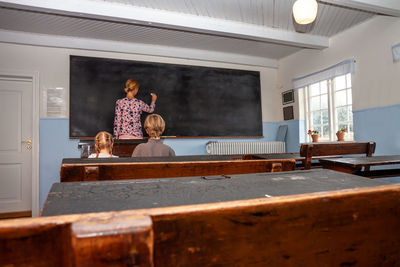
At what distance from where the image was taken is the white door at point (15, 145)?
3971 mm

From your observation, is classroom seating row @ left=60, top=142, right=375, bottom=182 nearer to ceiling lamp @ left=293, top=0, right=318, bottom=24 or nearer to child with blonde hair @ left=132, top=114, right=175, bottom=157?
child with blonde hair @ left=132, top=114, right=175, bottom=157

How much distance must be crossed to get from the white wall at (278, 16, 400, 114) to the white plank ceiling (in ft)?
0.56

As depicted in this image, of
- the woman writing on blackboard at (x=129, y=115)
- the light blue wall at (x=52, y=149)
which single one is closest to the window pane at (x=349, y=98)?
the woman writing on blackboard at (x=129, y=115)

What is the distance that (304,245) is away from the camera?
0.41 metres

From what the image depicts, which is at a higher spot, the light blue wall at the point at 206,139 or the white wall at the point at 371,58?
the white wall at the point at 371,58

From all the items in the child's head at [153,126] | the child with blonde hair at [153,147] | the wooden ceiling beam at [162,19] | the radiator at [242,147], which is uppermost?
the wooden ceiling beam at [162,19]

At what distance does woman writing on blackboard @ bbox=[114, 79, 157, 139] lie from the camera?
4188 millimetres

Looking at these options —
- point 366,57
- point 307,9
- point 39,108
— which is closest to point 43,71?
point 39,108

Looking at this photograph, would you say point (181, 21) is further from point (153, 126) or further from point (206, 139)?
point (206, 139)

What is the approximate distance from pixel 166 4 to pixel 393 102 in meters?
3.29

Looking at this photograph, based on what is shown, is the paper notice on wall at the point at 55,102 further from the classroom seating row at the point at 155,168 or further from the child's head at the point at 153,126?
the classroom seating row at the point at 155,168

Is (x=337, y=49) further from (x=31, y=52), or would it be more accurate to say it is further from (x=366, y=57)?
(x=31, y=52)

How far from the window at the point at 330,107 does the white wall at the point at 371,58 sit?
11.6 inches

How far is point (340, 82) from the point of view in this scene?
432 cm
